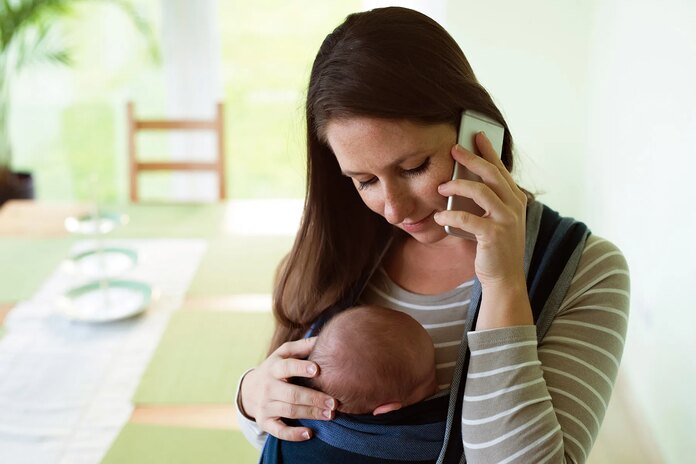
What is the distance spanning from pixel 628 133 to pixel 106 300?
5.59 feet

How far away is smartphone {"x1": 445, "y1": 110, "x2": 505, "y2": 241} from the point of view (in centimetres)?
113

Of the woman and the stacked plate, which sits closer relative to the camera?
the woman

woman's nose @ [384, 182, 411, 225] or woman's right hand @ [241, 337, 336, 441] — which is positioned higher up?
woman's nose @ [384, 182, 411, 225]

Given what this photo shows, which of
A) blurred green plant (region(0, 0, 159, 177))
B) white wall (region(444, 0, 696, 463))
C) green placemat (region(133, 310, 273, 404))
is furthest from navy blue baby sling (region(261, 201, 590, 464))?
blurred green plant (region(0, 0, 159, 177))

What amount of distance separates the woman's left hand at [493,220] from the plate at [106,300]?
1.39 m

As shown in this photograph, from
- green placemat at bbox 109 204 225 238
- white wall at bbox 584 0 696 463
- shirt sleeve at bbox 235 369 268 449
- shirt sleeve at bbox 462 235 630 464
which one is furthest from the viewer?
green placemat at bbox 109 204 225 238

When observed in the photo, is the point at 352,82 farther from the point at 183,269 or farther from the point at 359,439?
the point at 183,269

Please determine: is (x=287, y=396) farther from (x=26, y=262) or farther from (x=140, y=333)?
(x=26, y=262)

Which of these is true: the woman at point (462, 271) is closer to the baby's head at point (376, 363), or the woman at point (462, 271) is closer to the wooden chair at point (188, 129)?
the baby's head at point (376, 363)

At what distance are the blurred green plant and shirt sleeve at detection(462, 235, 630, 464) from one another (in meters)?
3.35

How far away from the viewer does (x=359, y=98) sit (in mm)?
1114

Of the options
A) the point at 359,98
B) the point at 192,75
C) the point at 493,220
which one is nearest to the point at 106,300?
the point at 359,98

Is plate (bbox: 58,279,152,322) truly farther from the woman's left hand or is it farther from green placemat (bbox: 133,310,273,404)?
the woman's left hand

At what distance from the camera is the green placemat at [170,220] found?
2.75m
